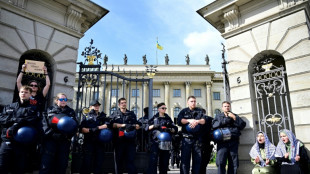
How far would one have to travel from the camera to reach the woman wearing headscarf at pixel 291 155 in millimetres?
5082

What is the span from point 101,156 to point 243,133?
157 inches

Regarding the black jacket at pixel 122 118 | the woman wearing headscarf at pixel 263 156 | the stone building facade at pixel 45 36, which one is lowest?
the woman wearing headscarf at pixel 263 156

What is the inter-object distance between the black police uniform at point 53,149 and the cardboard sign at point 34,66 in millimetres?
1872

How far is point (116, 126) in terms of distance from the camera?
557 centimetres

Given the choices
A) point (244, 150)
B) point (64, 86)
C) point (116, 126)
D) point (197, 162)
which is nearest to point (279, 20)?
point (244, 150)

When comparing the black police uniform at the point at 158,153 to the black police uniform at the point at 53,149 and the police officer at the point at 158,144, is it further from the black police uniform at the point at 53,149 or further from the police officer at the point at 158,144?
the black police uniform at the point at 53,149

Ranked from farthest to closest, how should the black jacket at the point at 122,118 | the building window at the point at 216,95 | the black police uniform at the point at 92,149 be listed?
the building window at the point at 216,95 → the black jacket at the point at 122,118 → the black police uniform at the point at 92,149

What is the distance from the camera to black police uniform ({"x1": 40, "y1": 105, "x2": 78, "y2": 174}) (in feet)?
14.7

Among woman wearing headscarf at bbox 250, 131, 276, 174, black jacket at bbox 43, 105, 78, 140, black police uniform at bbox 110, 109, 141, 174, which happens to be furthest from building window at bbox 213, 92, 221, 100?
black jacket at bbox 43, 105, 78, 140

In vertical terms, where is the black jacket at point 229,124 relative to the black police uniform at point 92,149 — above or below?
above

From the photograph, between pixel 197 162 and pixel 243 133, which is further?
pixel 243 133

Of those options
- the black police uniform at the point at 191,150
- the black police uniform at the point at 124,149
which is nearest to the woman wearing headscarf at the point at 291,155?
the black police uniform at the point at 191,150

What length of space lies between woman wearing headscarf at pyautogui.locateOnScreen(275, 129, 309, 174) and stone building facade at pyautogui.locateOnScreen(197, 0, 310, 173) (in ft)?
1.68

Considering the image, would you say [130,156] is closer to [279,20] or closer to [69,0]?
[69,0]
